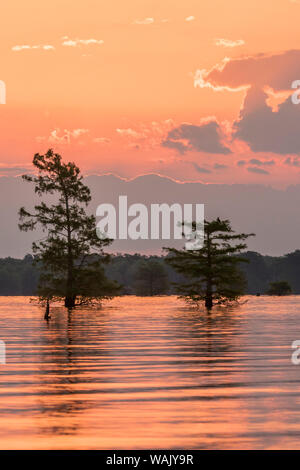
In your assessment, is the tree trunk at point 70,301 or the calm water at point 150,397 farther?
the tree trunk at point 70,301

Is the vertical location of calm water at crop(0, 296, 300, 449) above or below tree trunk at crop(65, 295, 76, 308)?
below

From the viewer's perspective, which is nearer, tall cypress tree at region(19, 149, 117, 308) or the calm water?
the calm water

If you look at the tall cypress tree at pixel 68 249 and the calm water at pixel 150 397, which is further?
the tall cypress tree at pixel 68 249

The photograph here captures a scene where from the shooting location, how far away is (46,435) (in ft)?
42.8

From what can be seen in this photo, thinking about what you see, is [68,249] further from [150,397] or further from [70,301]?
[150,397]

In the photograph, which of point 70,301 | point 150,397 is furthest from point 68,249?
point 150,397

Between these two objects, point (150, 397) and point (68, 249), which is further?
point (68, 249)

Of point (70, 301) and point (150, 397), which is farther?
point (70, 301)

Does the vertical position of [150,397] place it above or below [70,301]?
below

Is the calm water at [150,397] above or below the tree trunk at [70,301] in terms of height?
below
